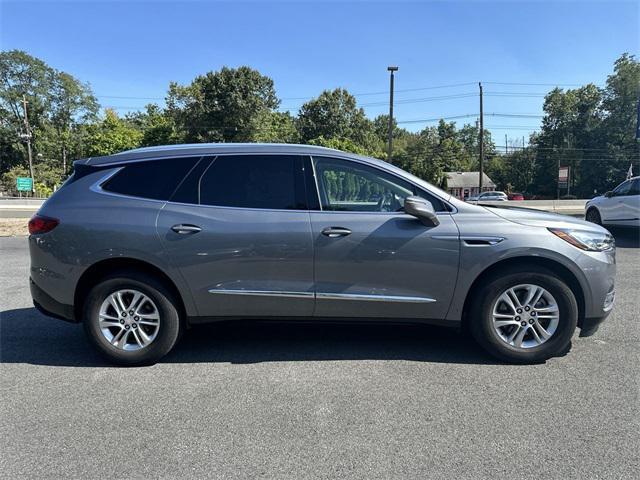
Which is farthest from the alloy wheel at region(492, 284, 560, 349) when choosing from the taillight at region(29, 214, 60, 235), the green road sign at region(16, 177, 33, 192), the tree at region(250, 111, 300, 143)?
the green road sign at region(16, 177, 33, 192)

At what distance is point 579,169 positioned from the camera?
6400cm

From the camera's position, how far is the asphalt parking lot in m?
2.62

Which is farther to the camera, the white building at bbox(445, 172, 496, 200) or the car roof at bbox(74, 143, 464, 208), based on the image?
the white building at bbox(445, 172, 496, 200)

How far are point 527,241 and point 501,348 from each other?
3.05ft

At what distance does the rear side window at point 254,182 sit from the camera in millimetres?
3975

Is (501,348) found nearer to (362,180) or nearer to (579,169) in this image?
(362,180)

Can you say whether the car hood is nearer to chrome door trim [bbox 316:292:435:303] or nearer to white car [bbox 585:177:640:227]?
chrome door trim [bbox 316:292:435:303]

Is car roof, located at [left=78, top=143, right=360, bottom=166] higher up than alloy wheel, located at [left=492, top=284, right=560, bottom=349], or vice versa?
car roof, located at [left=78, top=143, right=360, bottom=166]

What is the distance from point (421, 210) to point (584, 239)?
4.75ft

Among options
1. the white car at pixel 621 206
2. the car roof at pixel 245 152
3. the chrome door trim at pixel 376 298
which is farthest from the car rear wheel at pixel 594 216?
the chrome door trim at pixel 376 298

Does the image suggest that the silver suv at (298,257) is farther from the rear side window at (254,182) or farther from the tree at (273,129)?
the tree at (273,129)

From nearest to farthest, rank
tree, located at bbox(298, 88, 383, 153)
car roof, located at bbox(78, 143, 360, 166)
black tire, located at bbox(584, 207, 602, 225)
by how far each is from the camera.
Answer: car roof, located at bbox(78, 143, 360, 166) → black tire, located at bbox(584, 207, 602, 225) → tree, located at bbox(298, 88, 383, 153)

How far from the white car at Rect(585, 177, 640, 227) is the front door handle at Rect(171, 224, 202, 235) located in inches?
445

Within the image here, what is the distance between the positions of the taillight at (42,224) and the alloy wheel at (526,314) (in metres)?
3.80
